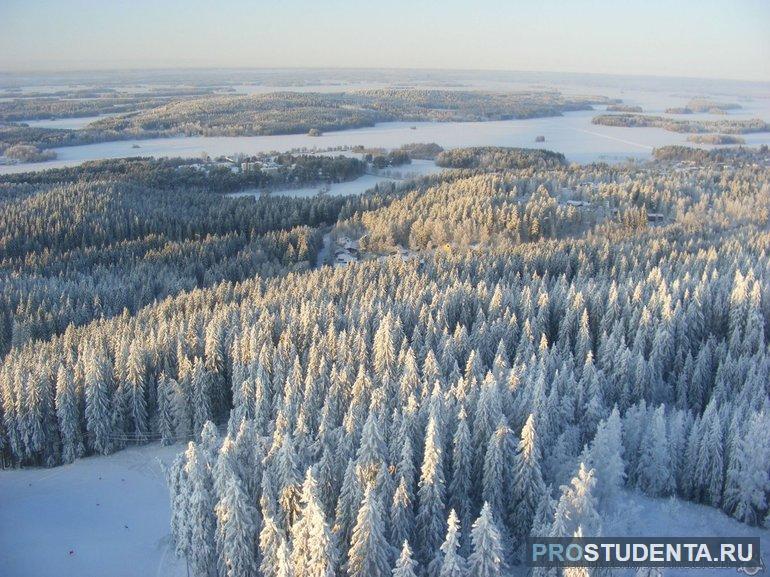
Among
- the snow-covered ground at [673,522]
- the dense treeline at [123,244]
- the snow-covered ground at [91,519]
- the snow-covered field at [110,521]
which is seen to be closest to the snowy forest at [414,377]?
the dense treeline at [123,244]

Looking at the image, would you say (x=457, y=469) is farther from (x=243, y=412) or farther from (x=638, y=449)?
(x=243, y=412)

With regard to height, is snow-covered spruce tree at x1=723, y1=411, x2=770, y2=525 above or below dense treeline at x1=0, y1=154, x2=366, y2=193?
below

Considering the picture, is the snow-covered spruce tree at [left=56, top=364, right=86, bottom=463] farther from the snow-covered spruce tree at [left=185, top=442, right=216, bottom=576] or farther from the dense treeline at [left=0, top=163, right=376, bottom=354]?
the dense treeline at [left=0, top=163, right=376, bottom=354]

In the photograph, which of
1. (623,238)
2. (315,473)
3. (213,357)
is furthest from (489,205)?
(315,473)

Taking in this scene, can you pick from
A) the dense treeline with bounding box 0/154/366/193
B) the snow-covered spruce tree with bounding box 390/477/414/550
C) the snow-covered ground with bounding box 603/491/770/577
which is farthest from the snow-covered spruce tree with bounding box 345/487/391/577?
the dense treeline with bounding box 0/154/366/193

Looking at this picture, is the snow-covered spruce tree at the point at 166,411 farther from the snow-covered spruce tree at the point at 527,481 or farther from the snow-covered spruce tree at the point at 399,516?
the snow-covered spruce tree at the point at 527,481

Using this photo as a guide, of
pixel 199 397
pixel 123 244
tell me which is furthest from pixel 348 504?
pixel 123 244
